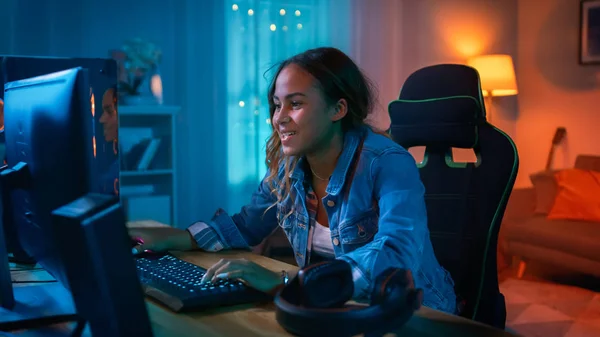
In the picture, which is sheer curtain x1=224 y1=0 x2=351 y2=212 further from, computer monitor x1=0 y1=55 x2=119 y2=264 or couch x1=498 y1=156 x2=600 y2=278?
computer monitor x1=0 y1=55 x2=119 y2=264

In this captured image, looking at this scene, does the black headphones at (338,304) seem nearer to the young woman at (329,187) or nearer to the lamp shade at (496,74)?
the young woman at (329,187)

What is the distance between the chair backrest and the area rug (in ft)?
4.84

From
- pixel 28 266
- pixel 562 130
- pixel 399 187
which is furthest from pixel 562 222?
pixel 28 266

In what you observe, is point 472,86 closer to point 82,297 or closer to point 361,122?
point 361,122

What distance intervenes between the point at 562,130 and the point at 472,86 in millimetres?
3348

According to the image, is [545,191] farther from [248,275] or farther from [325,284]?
[325,284]

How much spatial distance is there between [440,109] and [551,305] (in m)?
2.11

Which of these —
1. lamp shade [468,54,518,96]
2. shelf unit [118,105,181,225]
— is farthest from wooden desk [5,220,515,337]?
lamp shade [468,54,518,96]

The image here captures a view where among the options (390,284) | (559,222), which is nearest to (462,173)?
(390,284)

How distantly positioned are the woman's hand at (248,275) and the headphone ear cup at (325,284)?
331 mm

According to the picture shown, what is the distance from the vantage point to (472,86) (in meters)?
1.49

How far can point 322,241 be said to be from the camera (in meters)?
1.46

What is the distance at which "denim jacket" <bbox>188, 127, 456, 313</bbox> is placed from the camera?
1.11 m

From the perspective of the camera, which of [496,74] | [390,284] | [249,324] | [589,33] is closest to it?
[390,284]
